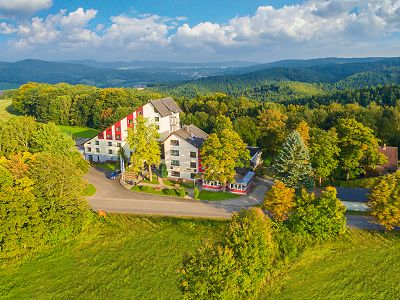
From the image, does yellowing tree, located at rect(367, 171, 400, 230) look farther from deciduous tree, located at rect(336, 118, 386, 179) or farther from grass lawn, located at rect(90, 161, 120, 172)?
grass lawn, located at rect(90, 161, 120, 172)

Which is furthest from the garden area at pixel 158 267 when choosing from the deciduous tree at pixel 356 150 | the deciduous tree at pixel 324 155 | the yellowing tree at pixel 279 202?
the deciduous tree at pixel 356 150

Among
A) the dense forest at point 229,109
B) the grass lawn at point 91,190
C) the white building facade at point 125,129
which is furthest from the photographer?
the dense forest at point 229,109

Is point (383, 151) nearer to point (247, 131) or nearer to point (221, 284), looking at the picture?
point (247, 131)

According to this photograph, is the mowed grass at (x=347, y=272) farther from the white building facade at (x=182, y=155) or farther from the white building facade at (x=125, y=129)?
the white building facade at (x=125, y=129)

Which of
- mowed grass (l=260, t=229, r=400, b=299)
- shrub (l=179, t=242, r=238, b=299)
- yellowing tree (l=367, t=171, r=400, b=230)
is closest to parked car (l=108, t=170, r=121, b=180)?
mowed grass (l=260, t=229, r=400, b=299)

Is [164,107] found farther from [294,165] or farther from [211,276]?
[211,276]

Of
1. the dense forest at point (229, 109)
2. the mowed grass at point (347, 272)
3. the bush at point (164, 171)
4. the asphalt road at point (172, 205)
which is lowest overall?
the mowed grass at point (347, 272)
